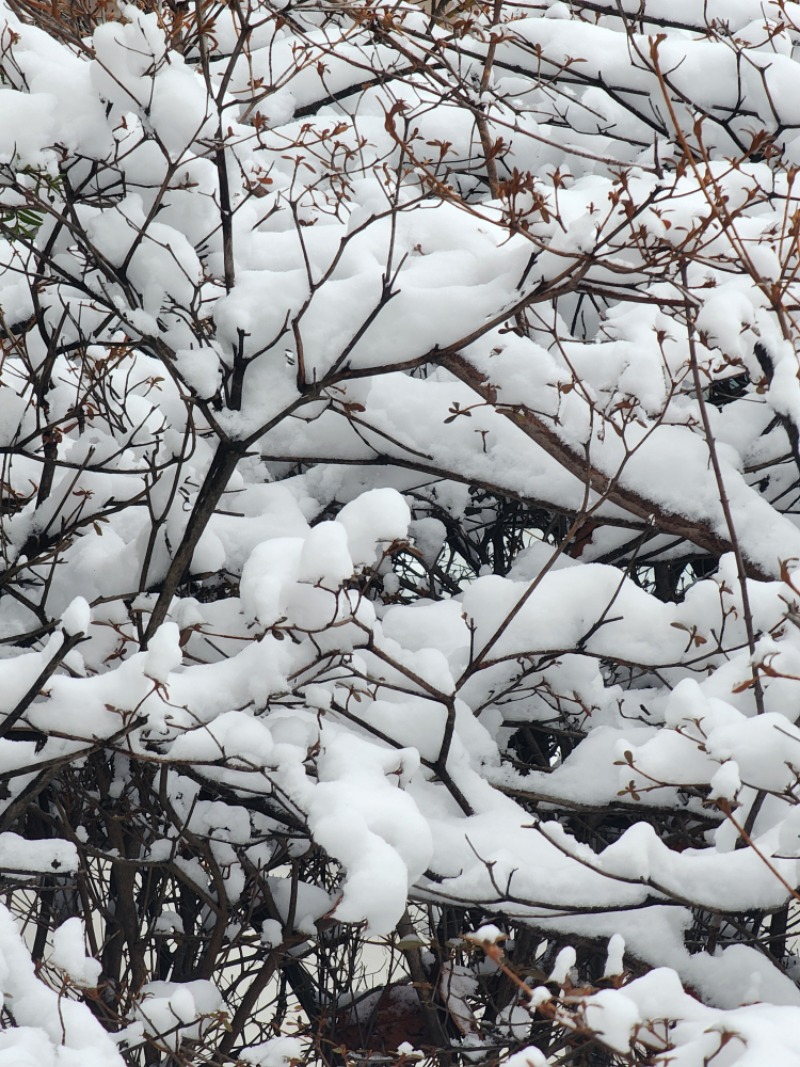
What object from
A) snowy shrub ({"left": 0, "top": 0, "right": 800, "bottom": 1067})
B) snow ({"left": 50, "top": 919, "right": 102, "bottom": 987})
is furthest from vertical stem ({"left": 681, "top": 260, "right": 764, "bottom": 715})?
snow ({"left": 50, "top": 919, "right": 102, "bottom": 987})

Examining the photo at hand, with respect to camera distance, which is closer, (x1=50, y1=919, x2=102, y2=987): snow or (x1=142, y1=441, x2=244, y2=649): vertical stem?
(x1=50, y1=919, x2=102, y2=987): snow

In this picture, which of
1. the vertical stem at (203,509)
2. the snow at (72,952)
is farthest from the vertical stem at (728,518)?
the snow at (72,952)

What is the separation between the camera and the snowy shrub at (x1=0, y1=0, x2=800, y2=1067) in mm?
1664

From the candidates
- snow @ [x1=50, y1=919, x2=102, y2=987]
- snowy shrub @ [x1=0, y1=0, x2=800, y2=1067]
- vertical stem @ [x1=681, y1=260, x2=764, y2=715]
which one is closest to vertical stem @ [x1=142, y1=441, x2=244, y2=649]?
snowy shrub @ [x1=0, y1=0, x2=800, y2=1067]

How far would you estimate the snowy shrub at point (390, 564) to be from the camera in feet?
5.46

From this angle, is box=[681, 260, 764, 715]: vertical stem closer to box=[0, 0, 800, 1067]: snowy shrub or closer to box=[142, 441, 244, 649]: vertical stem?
box=[0, 0, 800, 1067]: snowy shrub

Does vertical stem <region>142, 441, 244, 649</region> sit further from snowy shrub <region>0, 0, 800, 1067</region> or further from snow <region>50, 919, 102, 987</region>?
snow <region>50, 919, 102, 987</region>

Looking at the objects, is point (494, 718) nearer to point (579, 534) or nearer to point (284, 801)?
point (579, 534)

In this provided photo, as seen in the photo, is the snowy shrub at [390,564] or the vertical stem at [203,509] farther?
the vertical stem at [203,509]

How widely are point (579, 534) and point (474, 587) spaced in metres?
0.53

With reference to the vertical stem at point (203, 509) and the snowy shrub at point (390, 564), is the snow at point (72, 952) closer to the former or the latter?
the snowy shrub at point (390, 564)

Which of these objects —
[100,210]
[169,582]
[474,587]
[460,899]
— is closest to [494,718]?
[474,587]

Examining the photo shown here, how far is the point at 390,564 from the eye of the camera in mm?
2863

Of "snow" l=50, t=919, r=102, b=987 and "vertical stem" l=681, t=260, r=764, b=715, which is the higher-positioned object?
"vertical stem" l=681, t=260, r=764, b=715
